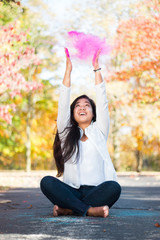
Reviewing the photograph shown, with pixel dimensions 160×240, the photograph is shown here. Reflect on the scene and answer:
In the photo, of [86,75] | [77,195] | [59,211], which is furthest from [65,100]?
[86,75]

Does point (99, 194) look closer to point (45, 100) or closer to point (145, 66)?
point (145, 66)

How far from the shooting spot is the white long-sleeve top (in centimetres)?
430

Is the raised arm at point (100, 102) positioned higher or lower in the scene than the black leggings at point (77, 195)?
higher

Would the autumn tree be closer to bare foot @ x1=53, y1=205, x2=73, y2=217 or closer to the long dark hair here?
the long dark hair

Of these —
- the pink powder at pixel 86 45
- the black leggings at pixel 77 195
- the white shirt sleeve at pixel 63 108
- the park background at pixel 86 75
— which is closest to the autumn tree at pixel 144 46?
the park background at pixel 86 75

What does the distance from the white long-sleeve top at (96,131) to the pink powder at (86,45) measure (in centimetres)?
37

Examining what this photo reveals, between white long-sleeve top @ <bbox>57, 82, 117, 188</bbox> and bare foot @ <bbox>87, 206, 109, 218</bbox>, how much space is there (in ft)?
1.16

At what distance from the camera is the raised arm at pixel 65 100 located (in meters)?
4.35

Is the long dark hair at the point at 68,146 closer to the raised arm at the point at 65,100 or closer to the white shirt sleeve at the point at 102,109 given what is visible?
the raised arm at the point at 65,100

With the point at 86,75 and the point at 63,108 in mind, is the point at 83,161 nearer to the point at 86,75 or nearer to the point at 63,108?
the point at 63,108

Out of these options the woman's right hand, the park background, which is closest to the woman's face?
the woman's right hand

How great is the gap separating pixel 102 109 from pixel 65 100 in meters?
0.40

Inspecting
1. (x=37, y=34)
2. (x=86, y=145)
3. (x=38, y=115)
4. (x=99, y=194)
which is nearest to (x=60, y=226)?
(x=99, y=194)

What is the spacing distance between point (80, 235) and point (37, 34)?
19362 millimetres
